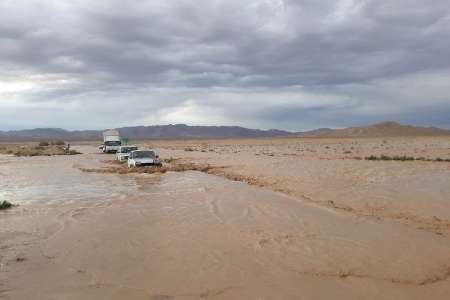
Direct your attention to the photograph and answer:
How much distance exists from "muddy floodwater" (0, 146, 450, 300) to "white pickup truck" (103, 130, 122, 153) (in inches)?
1477

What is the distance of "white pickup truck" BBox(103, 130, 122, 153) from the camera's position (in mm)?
51625

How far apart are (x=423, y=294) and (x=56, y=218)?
9.25 meters

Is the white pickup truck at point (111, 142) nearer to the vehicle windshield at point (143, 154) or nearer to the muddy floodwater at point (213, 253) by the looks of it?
the vehicle windshield at point (143, 154)

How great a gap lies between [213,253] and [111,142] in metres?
46.4

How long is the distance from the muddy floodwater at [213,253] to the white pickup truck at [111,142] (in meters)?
37.5

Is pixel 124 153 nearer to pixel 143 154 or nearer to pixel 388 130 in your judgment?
pixel 143 154

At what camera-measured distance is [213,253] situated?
8.43m

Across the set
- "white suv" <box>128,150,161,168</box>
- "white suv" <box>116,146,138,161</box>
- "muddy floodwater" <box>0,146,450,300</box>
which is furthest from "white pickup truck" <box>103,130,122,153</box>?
"muddy floodwater" <box>0,146,450,300</box>

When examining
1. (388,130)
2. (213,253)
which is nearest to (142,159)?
(213,253)

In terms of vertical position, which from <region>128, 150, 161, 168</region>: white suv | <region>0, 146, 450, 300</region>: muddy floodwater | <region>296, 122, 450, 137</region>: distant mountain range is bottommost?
<region>0, 146, 450, 300</region>: muddy floodwater

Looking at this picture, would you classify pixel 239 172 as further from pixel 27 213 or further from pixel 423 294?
pixel 423 294

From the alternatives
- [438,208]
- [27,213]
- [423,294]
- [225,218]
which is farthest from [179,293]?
[438,208]

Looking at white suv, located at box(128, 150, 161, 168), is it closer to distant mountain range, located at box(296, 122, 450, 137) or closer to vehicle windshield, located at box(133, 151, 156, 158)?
vehicle windshield, located at box(133, 151, 156, 158)

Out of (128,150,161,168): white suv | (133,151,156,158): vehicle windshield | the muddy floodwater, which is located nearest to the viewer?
the muddy floodwater
